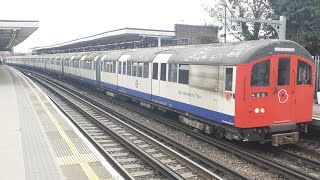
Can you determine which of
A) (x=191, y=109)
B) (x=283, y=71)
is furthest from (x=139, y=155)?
(x=283, y=71)

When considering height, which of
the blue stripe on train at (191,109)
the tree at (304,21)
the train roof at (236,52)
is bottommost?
the blue stripe on train at (191,109)

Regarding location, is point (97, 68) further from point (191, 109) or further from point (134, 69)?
point (191, 109)

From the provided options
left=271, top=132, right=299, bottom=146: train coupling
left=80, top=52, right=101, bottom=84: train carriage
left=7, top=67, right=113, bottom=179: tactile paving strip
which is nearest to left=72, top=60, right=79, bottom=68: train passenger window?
left=80, top=52, right=101, bottom=84: train carriage

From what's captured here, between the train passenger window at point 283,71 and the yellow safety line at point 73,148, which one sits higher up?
the train passenger window at point 283,71

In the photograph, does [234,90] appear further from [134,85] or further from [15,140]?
[134,85]

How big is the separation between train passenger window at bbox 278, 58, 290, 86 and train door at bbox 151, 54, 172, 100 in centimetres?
483

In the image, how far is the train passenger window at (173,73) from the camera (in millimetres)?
13137

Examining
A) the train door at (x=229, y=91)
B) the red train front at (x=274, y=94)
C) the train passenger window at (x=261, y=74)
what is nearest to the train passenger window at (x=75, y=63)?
the train door at (x=229, y=91)

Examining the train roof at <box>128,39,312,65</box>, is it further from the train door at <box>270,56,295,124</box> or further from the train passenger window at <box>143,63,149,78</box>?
the train passenger window at <box>143,63,149,78</box>

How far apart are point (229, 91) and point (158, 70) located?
5.24 metres

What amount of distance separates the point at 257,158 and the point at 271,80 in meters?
2.03

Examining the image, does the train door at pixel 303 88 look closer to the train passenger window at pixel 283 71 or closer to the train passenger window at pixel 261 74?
the train passenger window at pixel 283 71

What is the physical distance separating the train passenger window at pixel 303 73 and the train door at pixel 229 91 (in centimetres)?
195

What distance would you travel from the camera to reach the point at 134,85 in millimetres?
17609
